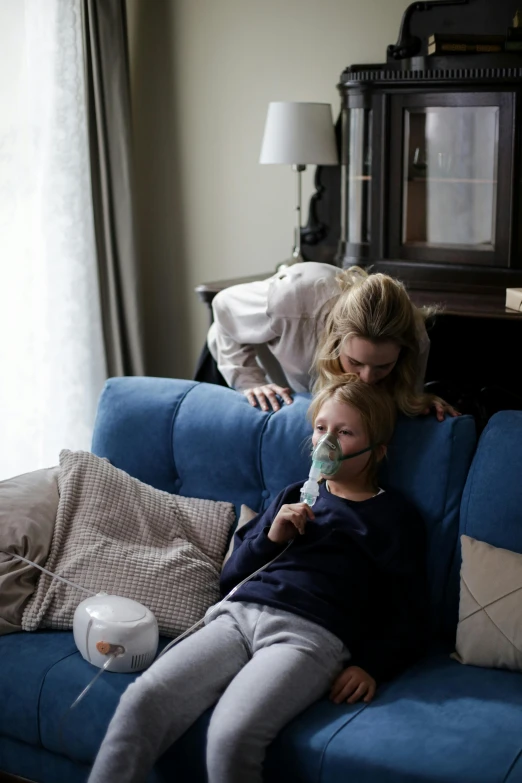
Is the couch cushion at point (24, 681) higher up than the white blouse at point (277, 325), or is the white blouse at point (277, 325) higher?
the white blouse at point (277, 325)

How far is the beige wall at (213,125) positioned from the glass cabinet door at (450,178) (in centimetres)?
50

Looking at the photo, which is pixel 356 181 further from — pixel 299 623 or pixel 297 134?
pixel 299 623

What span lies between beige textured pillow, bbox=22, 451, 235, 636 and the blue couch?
79 millimetres

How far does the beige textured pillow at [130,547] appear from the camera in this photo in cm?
213

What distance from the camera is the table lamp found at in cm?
347

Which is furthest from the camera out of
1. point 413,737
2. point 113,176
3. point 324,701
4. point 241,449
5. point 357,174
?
point 113,176

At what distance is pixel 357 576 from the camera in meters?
2.01

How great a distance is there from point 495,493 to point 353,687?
0.52 metres

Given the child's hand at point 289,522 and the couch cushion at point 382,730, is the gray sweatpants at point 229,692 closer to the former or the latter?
the couch cushion at point 382,730

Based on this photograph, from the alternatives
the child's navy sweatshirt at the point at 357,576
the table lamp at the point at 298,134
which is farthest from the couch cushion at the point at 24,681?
the table lamp at the point at 298,134

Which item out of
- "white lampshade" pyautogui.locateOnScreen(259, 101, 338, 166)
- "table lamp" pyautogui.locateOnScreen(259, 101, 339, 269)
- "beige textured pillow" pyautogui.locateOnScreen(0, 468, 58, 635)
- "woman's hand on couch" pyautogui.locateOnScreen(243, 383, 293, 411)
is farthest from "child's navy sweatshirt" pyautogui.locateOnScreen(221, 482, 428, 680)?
"white lampshade" pyautogui.locateOnScreen(259, 101, 338, 166)

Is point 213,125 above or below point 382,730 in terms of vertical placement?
above

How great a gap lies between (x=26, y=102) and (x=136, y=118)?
678mm

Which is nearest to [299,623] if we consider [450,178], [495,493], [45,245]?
[495,493]
